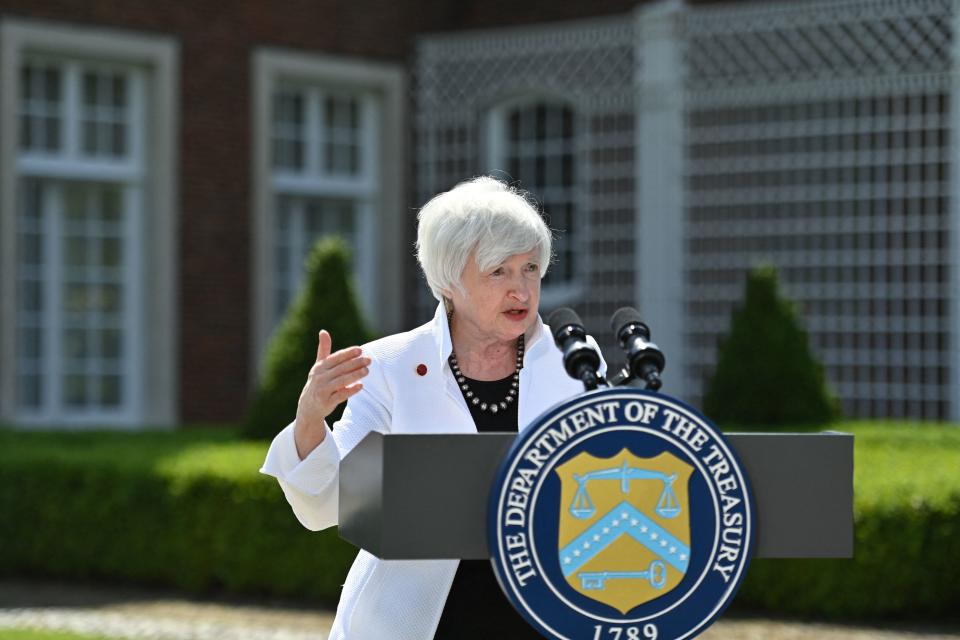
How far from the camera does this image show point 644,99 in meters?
13.4

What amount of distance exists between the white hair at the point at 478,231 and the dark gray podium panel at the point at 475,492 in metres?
0.43

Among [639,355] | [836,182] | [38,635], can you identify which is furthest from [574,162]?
[639,355]

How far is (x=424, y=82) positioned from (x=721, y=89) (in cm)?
290

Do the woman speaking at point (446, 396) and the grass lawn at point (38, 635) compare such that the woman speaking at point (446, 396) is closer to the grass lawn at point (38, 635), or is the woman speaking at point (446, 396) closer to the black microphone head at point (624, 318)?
the black microphone head at point (624, 318)

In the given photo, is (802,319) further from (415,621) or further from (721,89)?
(415,621)

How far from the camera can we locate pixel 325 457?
292cm

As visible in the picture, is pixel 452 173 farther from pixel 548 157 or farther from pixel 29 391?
pixel 29 391

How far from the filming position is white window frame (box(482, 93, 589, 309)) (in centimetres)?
1391

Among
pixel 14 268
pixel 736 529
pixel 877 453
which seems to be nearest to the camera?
pixel 736 529

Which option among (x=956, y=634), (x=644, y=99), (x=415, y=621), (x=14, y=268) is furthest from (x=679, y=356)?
(x=415, y=621)

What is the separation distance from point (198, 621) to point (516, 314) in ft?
16.5

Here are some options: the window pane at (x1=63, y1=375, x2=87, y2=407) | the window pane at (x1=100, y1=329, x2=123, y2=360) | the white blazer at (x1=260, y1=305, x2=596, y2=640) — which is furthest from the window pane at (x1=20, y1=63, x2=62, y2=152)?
the white blazer at (x1=260, y1=305, x2=596, y2=640)

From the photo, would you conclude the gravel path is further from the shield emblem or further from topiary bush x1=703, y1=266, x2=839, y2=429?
the shield emblem

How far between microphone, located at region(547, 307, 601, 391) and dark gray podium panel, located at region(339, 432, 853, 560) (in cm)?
18
